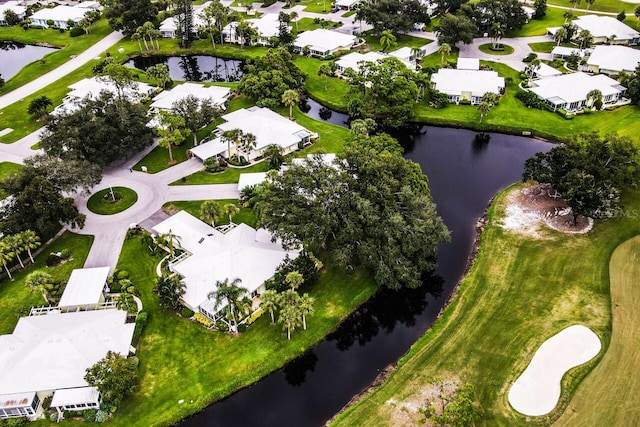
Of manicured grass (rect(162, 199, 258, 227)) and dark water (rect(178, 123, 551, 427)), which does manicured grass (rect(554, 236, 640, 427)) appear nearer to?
dark water (rect(178, 123, 551, 427))

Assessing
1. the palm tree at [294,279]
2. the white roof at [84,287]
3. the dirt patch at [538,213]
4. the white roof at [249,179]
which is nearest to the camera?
the palm tree at [294,279]

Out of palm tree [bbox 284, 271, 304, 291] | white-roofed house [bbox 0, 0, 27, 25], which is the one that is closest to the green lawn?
white-roofed house [bbox 0, 0, 27, 25]

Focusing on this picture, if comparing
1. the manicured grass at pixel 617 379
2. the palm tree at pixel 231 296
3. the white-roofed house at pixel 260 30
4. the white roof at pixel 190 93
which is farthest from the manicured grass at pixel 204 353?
the white-roofed house at pixel 260 30

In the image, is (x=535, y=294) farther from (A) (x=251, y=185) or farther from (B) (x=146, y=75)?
(B) (x=146, y=75)

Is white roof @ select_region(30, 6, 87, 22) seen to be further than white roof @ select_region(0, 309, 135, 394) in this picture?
Yes

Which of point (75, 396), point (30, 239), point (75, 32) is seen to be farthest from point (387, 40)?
point (75, 396)

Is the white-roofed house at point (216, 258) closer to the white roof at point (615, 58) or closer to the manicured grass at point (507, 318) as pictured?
the manicured grass at point (507, 318)
